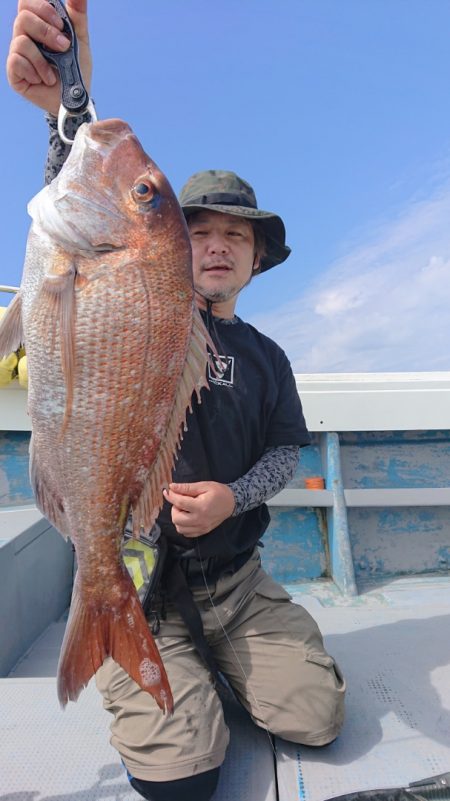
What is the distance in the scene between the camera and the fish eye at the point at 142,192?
159cm

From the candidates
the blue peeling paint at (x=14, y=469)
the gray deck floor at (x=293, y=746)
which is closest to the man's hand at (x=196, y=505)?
the gray deck floor at (x=293, y=746)

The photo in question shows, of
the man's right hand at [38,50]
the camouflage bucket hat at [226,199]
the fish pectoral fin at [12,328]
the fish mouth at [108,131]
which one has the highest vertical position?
the man's right hand at [38,50]

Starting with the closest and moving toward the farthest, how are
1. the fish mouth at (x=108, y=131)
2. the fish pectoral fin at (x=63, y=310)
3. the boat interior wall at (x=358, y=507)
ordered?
the fish pectoral fin at (x=63, y=310), the fish mouth at (x=108, y=131), the boat interior wall at (x=358, y=507)

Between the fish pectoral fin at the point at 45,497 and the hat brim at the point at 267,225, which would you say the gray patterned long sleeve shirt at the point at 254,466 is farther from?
the fish pectoral fin at the point at 45,497

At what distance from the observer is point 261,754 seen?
6.80 feet

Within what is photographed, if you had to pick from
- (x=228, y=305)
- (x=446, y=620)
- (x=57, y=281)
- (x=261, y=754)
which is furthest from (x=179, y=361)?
(x=446, y=620)

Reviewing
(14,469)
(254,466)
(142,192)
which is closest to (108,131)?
(142,192)

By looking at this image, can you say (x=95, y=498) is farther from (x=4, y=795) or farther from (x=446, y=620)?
(x=446, y=620)

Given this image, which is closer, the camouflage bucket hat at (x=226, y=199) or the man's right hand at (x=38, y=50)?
the man's right hand at (x=38, y=50)

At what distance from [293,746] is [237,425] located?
1.34 metres

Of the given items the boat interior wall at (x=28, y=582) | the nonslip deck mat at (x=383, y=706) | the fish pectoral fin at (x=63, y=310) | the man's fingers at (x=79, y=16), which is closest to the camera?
the fish pectoral fin at (x=63, y=310)

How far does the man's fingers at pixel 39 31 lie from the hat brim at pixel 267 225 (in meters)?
0.82

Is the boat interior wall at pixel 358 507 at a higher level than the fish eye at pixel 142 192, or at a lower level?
lower

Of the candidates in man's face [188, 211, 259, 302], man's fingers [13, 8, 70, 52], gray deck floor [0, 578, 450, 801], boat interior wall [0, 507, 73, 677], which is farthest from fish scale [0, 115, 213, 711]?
boat interior wall [0, 507, 73, 677]
